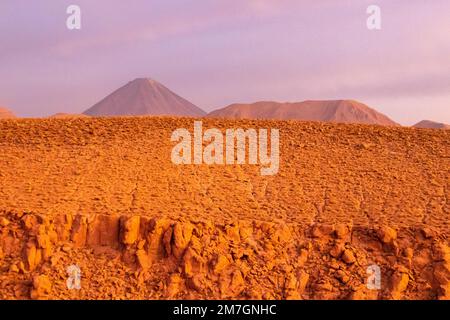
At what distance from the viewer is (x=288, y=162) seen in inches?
603

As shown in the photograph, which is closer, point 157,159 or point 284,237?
point 284,237

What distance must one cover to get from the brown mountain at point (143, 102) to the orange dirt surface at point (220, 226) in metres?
133

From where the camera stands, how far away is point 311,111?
114 meters

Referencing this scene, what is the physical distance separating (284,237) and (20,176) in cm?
672

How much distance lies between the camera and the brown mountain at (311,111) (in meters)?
110

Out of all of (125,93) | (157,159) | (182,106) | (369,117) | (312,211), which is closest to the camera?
(312,211)

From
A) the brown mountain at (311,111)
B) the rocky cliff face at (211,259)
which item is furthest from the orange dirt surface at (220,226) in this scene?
the brown mountain at (311,111)

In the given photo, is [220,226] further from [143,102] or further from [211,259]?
[143,102]

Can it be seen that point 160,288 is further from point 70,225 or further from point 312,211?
point 312,211

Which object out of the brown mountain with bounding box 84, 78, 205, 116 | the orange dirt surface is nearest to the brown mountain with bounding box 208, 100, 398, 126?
the brown mountain with bounding box 84, 78, 205, 116

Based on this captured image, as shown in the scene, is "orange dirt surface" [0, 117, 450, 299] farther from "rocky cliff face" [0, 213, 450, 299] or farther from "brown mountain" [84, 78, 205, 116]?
"brown mountain" [84, 78, 205, 116]

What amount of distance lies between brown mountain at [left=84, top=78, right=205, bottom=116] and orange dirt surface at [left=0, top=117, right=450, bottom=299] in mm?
132998

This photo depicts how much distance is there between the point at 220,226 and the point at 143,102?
6064 inches
